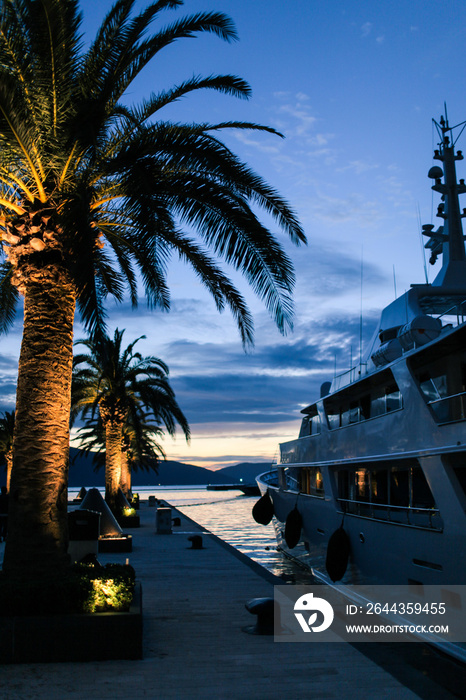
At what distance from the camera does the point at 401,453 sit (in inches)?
426

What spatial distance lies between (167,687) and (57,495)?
10.0 ft

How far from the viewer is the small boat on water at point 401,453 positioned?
9.58 m

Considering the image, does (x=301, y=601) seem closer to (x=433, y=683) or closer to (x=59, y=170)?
(x=433, y=683)

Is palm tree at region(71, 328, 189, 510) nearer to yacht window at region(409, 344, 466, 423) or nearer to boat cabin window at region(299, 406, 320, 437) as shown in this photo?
→ boat cabin window at region(299, 406, 320, 437)

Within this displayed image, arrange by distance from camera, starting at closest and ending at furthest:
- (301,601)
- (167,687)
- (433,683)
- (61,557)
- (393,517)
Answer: (167,687), (433,683), (61,557), (301,601), (393,517)

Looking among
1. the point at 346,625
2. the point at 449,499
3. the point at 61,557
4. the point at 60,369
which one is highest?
the point at 60,369

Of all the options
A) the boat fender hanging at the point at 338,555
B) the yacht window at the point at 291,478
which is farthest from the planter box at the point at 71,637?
the yacht window at the point at 291,478

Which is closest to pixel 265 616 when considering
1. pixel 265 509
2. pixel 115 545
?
pixel 115 545

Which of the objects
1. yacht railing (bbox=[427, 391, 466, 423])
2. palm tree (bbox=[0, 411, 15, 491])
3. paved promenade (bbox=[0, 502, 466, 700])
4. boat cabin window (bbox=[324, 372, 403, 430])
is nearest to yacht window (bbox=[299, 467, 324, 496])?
boat cabin window (bbox=[324, 372, 403, 430])

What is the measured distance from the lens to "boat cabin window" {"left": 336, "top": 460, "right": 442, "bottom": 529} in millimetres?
11406

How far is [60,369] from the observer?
830 centimetres

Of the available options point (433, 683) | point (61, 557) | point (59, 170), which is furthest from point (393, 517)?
point (59, 170)

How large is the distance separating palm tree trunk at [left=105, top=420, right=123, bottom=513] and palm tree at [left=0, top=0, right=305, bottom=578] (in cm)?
1745

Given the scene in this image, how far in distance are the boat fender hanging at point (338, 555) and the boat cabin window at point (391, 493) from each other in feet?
2.19
